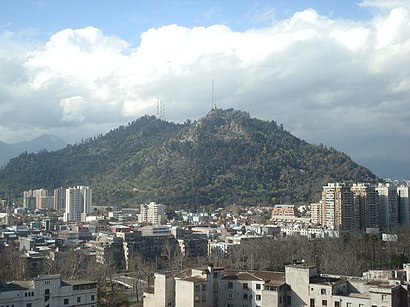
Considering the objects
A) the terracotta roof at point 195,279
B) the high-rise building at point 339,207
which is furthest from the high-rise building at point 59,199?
the terracotta roof at point 195,279

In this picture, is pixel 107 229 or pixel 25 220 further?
pixel 25 220

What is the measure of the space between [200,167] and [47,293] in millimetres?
72356

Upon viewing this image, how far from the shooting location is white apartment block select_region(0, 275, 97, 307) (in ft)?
58.8

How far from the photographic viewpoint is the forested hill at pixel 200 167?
279ft

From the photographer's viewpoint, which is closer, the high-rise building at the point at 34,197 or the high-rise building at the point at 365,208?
the high-rise building at the point at 365,208

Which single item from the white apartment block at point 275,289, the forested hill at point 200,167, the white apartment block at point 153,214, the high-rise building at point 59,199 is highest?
the forested hill at point 200,167

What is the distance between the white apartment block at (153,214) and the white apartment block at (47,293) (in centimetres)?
4523

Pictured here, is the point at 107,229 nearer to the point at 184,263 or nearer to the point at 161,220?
the point at 161,220

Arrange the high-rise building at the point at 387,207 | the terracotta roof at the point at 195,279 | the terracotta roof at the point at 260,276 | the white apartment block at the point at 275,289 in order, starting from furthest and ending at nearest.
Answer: the high-rise building at the point at 387,207, the terracotta roof at the point at 260,276, the terracotta roof at the point at 195,279, the white apartment block at the point at 275,289

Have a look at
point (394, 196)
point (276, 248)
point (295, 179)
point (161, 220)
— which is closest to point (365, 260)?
point (276, 248)

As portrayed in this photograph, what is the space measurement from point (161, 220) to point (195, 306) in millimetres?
45651

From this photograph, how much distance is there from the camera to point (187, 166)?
92000 millimetres

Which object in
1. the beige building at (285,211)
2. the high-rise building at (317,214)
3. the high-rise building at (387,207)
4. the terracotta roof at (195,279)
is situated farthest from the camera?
the beige building at (285,211)

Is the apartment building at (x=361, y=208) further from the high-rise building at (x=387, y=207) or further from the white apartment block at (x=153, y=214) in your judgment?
the white apartment block at (x=153, y=214)
